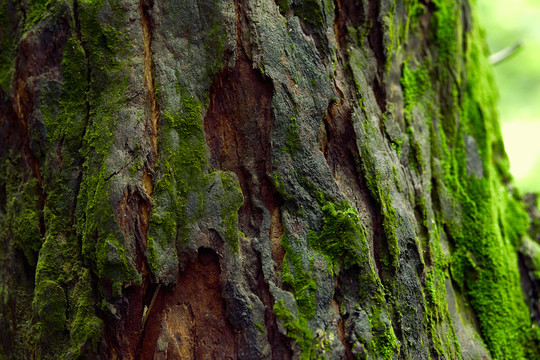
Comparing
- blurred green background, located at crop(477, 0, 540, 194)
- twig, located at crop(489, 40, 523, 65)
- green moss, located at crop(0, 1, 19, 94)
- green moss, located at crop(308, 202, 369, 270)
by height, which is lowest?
green moss, located at crop(308, 202, 369, 270)

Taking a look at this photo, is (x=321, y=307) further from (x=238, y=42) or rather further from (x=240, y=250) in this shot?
(x=238, y=42)

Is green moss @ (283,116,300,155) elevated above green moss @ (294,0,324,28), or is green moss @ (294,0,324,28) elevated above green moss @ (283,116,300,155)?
green moss @ (294,0,324,28)

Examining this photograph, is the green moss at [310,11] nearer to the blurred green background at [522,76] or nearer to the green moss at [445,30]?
the green moss at [445,30]

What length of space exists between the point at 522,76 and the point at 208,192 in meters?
10.1

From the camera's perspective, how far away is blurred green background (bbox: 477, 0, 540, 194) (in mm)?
8758

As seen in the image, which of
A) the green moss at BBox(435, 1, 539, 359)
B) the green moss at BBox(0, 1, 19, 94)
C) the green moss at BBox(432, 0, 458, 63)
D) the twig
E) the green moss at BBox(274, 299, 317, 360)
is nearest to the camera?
the green moss at BBox(274, 299, 317, 360)

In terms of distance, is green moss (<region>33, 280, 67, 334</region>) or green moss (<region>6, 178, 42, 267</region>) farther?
green moss (<region>6, 178, 42, 267</region>)

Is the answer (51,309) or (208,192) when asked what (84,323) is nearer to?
(51,309)

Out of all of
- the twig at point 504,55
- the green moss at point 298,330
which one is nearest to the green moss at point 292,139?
the green moss at point 298,330

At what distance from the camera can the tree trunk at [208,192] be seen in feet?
6.47

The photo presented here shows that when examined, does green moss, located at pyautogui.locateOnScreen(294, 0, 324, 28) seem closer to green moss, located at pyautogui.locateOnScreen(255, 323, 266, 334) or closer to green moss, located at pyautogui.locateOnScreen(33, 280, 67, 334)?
green moss, located at pyautogui.locateOnScreen(255, 323, 266, 334)

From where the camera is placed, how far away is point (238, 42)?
211 cm

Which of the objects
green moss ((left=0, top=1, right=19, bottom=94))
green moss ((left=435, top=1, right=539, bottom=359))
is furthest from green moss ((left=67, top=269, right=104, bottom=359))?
green moss ((left=435, top=1, right=539, bottom=359))

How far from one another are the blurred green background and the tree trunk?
7169 millimetres
